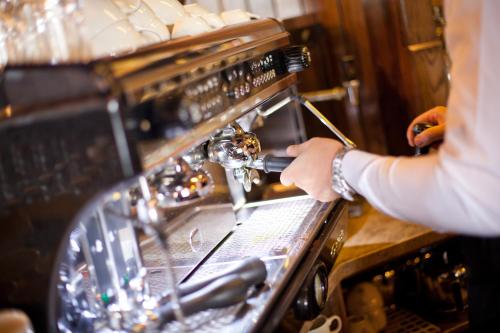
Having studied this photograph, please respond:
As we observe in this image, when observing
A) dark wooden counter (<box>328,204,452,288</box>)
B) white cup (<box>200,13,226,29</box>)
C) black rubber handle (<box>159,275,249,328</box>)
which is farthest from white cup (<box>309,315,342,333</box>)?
white cup (<box>200,13,226,29</box>)

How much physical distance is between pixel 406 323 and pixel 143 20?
1338 millimetres

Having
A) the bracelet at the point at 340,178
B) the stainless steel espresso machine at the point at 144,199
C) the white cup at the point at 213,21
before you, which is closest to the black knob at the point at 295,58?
the stainless steel espresso machine at the point at 144,199

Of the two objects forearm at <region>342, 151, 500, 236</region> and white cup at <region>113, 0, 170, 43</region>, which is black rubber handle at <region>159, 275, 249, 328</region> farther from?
white cup at <region>113, 0, 170, 43</region>

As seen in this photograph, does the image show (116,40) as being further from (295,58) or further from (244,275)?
(295,58)

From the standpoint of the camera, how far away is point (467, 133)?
3.16ft

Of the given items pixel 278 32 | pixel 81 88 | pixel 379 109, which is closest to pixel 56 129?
pixel 81 88

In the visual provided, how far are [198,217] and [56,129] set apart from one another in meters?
0.64

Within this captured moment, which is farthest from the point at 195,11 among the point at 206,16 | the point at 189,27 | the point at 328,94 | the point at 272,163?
the point at 328,94

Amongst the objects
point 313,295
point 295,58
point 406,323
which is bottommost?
point 406,323

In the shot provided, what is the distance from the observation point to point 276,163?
4.55ft

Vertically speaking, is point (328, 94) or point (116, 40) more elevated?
point (116, 40)

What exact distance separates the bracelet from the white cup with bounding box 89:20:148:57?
1.44 feet

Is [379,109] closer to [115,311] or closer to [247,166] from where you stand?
[247,166]

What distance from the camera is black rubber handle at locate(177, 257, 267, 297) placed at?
3.80 feet
